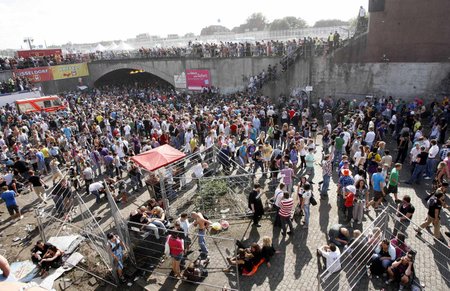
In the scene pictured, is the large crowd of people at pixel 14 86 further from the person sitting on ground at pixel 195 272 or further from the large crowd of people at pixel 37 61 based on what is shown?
the person sitting on ground at pixel 195 272

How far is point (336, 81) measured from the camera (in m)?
22.8

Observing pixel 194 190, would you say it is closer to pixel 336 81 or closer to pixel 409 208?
pixel 409 208

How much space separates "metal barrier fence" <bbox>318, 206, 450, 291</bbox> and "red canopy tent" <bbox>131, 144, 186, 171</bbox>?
22.1 feet

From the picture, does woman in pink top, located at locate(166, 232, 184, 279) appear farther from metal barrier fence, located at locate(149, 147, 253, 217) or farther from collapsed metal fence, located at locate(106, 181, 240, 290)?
metal barrier fence, located at locate(149, 147, 253, 217)

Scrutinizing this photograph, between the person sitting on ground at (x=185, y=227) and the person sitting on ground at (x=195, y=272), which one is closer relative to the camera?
the person sitting on ground at (x=195, y=272)

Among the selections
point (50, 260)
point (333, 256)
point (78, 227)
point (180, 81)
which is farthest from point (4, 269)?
point (180, 81)

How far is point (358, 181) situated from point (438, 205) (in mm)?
2168

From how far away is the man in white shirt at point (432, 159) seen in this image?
11.7m

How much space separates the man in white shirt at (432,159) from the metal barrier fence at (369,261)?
4.18 metres

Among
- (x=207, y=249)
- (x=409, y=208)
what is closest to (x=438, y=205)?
(x=409, y=208)

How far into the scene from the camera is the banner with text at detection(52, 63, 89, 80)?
36.4 metres

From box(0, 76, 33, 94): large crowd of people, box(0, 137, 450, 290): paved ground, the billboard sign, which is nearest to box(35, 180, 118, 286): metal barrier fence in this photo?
box(0, 137, 450, 290): paved ground

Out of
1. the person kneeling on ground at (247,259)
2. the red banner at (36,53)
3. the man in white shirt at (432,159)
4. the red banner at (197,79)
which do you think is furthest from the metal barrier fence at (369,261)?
the red banner at (36,53)

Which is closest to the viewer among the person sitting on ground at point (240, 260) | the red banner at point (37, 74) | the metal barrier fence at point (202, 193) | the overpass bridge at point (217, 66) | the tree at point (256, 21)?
the person sitting on ground at point (240, 260)
